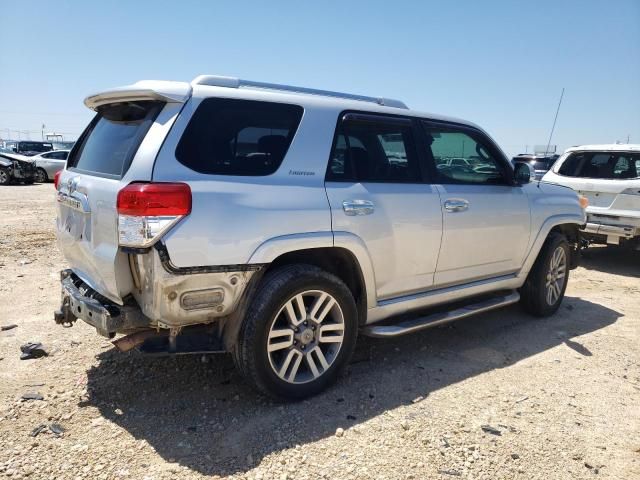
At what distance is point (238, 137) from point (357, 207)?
36.0 inches

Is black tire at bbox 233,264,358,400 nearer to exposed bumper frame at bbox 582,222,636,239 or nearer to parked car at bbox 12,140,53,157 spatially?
exposed bumper frame at bbox 582,222,636,239

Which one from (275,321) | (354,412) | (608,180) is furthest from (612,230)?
(275,321)

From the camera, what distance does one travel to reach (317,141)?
3.22 meters

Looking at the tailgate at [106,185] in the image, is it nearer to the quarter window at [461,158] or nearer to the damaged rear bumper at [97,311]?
the damaged rear bumper at [97,311]

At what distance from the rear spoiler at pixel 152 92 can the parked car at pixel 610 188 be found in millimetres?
6838

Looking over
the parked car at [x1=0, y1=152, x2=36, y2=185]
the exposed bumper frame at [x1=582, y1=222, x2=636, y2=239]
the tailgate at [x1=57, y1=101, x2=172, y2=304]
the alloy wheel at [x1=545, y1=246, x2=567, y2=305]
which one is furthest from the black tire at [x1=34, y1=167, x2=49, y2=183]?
the alloy wheel at [x1=545, y1=246, x2=567, y2=305]

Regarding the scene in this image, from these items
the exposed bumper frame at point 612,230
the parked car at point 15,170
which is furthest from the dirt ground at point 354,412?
the parked car at point 15,170

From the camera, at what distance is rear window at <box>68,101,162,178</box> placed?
281 cm

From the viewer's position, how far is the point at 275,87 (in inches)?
129

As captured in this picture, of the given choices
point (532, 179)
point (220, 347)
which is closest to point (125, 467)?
point (220, 347)

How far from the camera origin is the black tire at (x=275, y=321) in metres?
2.93

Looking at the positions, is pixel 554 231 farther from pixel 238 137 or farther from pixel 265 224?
pixel 238 137

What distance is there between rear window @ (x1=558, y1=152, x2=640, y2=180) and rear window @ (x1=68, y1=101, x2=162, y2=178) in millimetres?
7305

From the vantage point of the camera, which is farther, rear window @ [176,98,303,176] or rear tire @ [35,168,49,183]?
rear tire @ [35,168,49,183]
